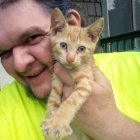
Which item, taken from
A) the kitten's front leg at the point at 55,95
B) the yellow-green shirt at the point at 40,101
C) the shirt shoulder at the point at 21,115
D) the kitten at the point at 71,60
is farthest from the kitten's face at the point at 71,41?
the shirt shoulder at the point at 21,115

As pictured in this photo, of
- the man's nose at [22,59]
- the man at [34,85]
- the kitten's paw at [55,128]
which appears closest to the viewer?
the kitten's paw at [55,128]

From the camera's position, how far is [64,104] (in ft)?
7.54

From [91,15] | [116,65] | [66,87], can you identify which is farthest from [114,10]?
[66,87]

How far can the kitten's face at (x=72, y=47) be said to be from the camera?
2412mm

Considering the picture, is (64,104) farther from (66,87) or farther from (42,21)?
(42,21)

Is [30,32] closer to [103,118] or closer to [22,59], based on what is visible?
[22,59]

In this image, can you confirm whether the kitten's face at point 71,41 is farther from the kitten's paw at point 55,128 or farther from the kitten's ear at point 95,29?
the kitten's paw at point 55,128

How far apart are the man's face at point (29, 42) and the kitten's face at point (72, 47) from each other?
0.09 m

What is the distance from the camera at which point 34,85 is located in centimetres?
261

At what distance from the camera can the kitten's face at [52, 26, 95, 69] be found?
2.41m

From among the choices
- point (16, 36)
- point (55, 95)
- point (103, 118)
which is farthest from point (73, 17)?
point (103, 118)

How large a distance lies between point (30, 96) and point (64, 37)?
0.52 metres

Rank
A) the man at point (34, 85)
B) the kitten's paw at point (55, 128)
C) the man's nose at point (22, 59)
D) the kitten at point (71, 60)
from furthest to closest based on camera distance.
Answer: the man's nose at point (22, 59), the man at point (34, 85), the kitten at point (71, 60), the kitten's paw at point (55, 128)

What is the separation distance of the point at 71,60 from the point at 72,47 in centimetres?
11
